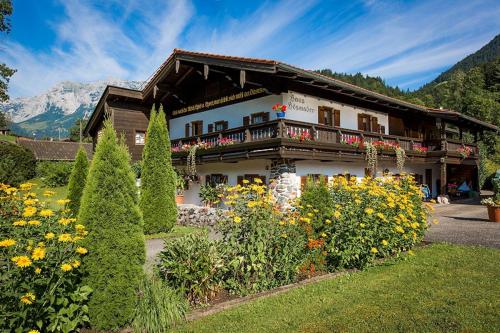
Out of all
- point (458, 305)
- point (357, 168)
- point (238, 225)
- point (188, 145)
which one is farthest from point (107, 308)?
point (357, 168)

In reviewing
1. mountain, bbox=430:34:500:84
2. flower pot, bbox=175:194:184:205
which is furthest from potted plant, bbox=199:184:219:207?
mountain, bbox=430:34:500:84

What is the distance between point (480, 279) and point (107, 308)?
18.6 feet

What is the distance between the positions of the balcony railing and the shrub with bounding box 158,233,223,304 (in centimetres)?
759

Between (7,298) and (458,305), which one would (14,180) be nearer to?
(7,298)

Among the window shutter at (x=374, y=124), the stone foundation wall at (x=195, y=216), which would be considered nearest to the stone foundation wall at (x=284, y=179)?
the stone foundation wall at (x=195, y=216)

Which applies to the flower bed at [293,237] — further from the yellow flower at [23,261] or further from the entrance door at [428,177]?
the entrance door at [428,177]

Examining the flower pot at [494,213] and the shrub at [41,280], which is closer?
the shrub at [41,280]

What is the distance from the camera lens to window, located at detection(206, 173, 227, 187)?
55.0 feet

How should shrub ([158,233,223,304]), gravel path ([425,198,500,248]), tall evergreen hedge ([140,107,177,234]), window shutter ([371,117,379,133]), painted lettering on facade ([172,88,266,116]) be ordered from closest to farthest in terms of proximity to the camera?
1. shrub ([158,233,223,304])
2. gravel path ([425,198,500,248])
3. tall evergreen hedge ([140,107,177,234])
4. painted lettering on facade ([172,88,266,116])
5. window shutter ([371,117,379,133])

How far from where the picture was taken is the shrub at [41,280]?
3.20 metres

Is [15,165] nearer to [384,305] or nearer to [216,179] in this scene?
[216,179]

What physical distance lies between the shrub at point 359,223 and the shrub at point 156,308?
101 inches

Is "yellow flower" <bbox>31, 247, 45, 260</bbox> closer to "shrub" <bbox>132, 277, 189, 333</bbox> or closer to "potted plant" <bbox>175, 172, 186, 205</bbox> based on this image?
"shrub" <bbox>132, 277, 189, 333</bbox>

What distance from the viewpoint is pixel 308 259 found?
619cm
